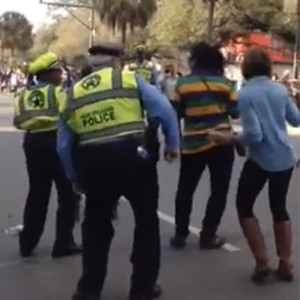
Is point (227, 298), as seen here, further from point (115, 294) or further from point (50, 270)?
point (50, 270)

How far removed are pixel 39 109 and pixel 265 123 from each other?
79.3 inches

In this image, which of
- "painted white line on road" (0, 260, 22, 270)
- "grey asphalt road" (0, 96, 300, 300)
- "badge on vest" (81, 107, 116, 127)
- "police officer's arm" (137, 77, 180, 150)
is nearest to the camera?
"badge on vest" (81, 107, 116, 127)

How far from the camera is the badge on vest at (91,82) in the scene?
7.09 metres

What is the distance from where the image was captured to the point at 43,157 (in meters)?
9.17

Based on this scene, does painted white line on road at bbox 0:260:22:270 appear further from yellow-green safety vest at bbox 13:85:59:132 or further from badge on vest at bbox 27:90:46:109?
badge on vest at bbox 27:90:46:109

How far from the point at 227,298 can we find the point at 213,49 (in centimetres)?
243

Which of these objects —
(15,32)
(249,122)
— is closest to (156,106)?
(249,122)

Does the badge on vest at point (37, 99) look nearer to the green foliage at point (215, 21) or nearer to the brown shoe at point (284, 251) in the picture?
the brown shoe at point (284, 251)

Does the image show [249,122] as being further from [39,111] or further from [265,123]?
[39,111]

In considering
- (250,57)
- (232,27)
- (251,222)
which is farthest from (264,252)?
(232,27)

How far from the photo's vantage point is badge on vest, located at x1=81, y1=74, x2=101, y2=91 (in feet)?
23.3

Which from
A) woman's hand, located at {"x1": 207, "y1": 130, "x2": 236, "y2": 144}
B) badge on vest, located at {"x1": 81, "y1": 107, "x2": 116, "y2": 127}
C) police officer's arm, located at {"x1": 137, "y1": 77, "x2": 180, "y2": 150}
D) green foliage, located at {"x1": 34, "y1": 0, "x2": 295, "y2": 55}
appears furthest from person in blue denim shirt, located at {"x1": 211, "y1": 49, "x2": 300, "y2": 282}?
green foliage, located at {"x1": 34, "y1": 0, "x2": 295, "y2": 55}

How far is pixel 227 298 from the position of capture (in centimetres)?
768

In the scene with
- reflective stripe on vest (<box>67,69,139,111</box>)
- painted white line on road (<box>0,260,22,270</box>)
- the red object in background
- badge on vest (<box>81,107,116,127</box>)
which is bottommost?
the red object in background
